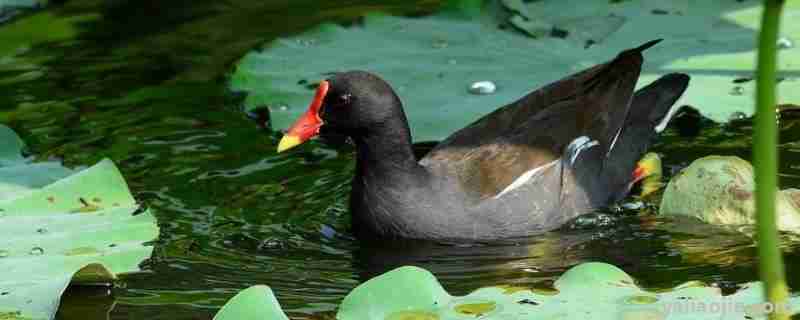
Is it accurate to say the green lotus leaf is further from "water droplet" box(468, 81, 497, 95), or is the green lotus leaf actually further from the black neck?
"water droplet" box(468, 81, 497, 95)

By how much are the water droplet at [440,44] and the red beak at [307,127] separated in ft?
4.58

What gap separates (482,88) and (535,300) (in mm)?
2526

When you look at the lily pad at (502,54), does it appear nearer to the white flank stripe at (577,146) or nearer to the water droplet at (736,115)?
the water droplet at (736,115)

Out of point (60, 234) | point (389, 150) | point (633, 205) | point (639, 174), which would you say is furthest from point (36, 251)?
point (639, 174)

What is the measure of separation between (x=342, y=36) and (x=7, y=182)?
2011 millimetres

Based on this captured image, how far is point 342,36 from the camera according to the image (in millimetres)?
5773

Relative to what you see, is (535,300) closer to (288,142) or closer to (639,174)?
(288,142)

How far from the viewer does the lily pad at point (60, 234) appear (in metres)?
3.14

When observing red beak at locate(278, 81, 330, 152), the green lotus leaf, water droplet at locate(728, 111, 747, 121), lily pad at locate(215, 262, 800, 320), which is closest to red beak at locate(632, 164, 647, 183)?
water droplet at locate(728, 111, 747, 121)

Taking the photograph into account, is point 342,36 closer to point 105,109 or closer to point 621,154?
point 105,109

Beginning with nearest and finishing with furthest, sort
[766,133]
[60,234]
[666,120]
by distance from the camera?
1. [766,133]
2. [60,234]
3. [666,120]

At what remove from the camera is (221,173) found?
4.95 meters

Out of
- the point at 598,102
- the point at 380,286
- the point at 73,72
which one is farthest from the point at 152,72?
the point at 380,286

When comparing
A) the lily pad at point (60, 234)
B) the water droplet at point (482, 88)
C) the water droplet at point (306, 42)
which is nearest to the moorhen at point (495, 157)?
the water droplet at point (482, 88)
